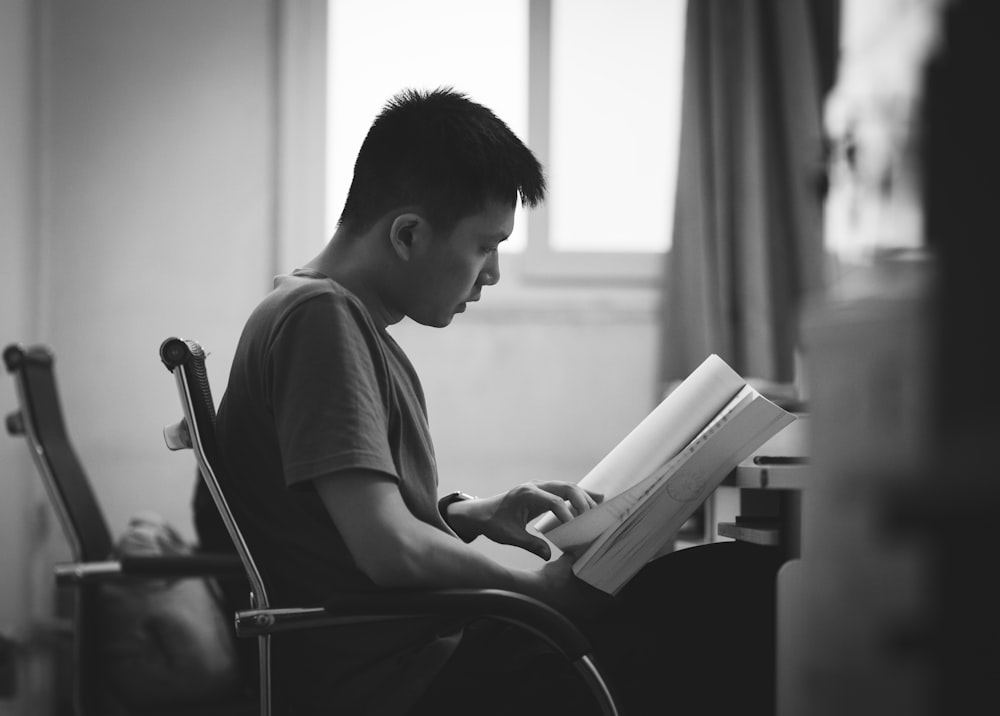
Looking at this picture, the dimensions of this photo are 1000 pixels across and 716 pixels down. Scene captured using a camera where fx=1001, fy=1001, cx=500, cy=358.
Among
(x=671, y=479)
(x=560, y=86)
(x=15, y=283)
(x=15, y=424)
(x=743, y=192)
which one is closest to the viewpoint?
(x=671, y=479)

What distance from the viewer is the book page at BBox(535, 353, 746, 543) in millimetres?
1126

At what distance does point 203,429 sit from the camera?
3.16ft

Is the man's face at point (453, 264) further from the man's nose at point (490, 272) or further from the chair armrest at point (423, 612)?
the chair armrest at point (423, 612)

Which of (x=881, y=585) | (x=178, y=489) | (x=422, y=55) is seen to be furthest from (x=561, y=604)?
A: (x=422, y=55)

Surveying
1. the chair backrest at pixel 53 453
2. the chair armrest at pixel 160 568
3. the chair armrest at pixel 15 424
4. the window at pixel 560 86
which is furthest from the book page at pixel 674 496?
the window at pixel 560 86

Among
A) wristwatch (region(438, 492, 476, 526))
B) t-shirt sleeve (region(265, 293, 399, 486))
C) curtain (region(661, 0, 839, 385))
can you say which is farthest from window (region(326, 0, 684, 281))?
t-shirt sleeve (region(265, 293, 399, 486))

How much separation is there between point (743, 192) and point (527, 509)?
6.39 feet

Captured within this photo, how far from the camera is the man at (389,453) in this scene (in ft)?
2.99

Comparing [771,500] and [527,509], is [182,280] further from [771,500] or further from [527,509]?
[771,500]

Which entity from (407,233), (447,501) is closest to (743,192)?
(447,501)

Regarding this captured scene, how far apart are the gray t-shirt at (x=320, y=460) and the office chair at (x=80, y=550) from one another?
16.9 inches

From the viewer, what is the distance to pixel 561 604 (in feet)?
3.45

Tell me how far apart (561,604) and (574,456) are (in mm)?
1887

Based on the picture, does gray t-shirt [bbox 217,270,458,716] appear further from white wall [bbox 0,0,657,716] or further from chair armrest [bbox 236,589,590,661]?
white wall [bbox 0,0,657,716]
